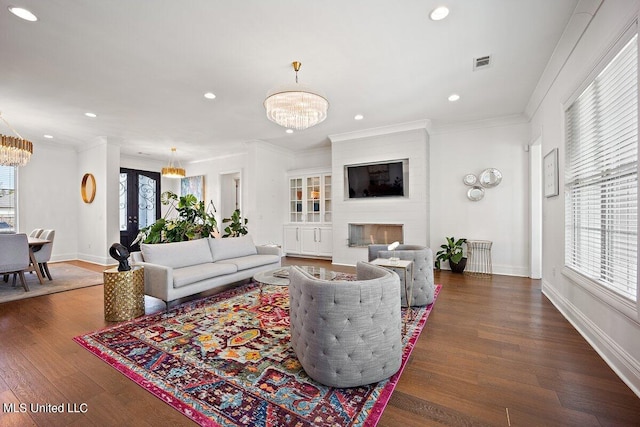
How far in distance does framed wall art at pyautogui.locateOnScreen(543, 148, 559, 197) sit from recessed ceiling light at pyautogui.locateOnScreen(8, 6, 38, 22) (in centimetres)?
545

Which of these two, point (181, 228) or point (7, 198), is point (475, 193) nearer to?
point (181, 228)

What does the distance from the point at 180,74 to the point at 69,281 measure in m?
3.91

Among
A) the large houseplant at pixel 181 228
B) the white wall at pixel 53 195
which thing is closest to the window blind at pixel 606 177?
the large houseplant at pixel 181 228

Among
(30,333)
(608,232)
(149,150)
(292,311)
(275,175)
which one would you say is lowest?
(30,333)

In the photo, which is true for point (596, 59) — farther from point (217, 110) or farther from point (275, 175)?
point (275, 175)

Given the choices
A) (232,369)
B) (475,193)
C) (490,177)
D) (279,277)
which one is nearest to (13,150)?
(279,277)

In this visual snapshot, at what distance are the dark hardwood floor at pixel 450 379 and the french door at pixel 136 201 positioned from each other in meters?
5.03

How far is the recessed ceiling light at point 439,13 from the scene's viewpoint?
239 centimetres

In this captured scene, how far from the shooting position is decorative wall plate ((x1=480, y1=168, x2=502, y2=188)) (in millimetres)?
5172

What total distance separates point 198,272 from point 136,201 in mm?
5968

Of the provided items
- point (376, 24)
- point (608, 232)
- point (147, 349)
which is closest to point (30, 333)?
point (147, 349)

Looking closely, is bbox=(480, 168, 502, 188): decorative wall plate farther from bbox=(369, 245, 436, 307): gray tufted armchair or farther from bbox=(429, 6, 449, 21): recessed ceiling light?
bbox=(429, 6, 449, 21): recessed ceiling light

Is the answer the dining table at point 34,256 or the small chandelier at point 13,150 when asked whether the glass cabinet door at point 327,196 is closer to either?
the dining table at point 34,256

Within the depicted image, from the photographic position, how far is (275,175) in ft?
23.8
